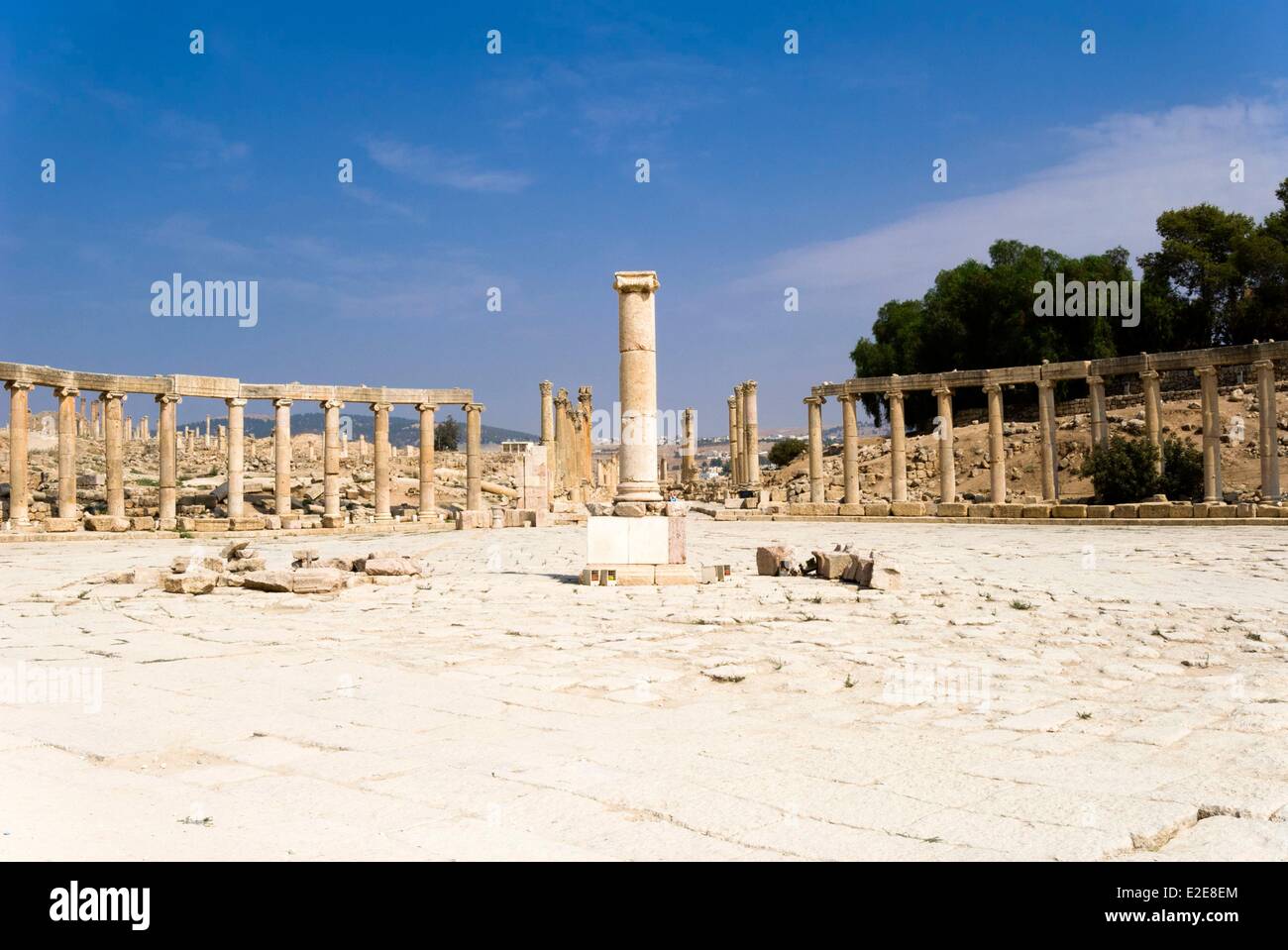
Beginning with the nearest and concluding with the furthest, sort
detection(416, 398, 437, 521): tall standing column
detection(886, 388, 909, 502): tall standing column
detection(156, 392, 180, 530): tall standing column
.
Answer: detection(156, 392, 180, 530): tall standing column, detection(886, 388, 909, 502): tall standing column, detection(416, 398, 437, 521): tall standing column

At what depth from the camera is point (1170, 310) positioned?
52.9 meters

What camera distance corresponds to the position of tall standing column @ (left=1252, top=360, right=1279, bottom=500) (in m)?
27.9

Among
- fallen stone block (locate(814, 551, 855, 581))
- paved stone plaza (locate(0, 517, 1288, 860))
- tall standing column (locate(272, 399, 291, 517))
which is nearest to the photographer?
paved stone plaza (locate(0, 517, 1288, 860))

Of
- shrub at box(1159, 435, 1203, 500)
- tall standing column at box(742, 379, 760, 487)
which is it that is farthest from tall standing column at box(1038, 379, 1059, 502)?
tall standing column at box(742, 379, 760, 487)

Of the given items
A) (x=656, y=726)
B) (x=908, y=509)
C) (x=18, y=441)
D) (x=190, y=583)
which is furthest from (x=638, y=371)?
(x=18, y=441)

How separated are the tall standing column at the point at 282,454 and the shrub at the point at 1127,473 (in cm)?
2806

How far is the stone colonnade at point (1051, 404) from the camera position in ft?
93.0

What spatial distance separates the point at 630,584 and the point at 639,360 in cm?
377

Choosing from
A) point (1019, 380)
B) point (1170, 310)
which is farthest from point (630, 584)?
point (1170, 310)

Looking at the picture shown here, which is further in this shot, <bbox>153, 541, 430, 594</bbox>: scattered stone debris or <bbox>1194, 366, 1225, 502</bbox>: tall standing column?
<bbox>1194, 366, 1225, 502</bbox>: tall standing column

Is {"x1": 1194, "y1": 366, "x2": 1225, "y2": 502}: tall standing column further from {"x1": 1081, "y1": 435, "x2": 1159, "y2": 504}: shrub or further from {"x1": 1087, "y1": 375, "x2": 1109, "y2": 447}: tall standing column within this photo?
{"x1": 1087, "y1": 375, "x2": 1109, "y2": 447}: tall standing column

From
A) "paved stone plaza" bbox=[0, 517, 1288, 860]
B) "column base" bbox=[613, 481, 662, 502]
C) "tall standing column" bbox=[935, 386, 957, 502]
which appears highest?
"tall standing column" bbox=[935, 386, 957, 502]

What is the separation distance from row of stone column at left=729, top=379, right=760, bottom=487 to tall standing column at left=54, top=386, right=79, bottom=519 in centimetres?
2834
